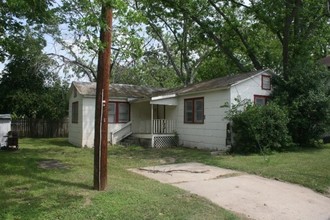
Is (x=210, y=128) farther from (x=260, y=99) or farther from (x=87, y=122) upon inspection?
(x=87, y=122)

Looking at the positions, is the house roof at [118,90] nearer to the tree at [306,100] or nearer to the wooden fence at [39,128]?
the wooden fence at [39,128]

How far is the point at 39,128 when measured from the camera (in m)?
26.9

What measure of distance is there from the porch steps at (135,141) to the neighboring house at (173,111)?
0.19 metres

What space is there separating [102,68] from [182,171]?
4490 millimetres

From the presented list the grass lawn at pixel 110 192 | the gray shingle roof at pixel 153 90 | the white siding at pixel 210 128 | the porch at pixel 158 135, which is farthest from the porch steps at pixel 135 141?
the grass lawn at pixel 110 192

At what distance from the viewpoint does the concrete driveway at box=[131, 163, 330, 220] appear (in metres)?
6.61

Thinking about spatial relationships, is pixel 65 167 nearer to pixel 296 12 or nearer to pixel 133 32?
pixel 133 32

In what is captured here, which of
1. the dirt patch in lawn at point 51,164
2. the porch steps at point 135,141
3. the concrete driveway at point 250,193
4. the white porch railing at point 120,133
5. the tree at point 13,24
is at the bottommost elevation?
the concrete driveway at point 250,193

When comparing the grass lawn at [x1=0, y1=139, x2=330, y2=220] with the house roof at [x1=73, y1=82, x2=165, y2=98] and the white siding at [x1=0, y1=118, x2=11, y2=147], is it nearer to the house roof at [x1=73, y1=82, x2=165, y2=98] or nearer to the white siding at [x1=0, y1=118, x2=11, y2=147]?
the white siding at [x1=0, y1=118, x2=11, y2=147]

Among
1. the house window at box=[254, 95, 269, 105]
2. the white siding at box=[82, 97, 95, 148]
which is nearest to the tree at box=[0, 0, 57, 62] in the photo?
the white siding at box=[82, 97, 95, 148]

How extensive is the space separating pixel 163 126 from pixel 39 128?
40.7 ft

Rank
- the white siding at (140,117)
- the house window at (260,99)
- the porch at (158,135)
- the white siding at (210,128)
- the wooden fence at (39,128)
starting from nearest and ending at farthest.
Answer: the white siding at (210,128) → the house window at (260,99) → the porch at (158,135) → the white siding at (140,117) → the wooden fence at (39,128)

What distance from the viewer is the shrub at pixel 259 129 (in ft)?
47.5

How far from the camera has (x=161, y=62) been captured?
3925 centimetres
